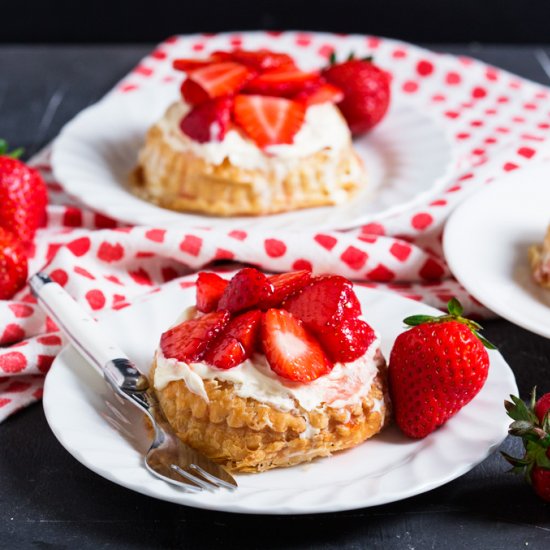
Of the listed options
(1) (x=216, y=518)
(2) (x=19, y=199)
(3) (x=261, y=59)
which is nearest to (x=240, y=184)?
(3) (x=261, y=59)

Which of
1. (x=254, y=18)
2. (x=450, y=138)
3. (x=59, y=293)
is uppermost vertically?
(x=59, y=293)

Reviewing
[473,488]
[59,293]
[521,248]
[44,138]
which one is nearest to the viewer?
[473,488]

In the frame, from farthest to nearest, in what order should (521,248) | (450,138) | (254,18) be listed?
(254,18)
(450,138)
(521,248)

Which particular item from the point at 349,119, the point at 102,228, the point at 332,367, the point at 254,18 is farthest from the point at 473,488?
the point at 254,18

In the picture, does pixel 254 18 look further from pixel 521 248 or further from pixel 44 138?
pixel 521 248

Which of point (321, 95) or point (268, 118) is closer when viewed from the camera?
point (268, 118)

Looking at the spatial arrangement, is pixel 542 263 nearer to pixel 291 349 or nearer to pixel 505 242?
pixel 505 242
